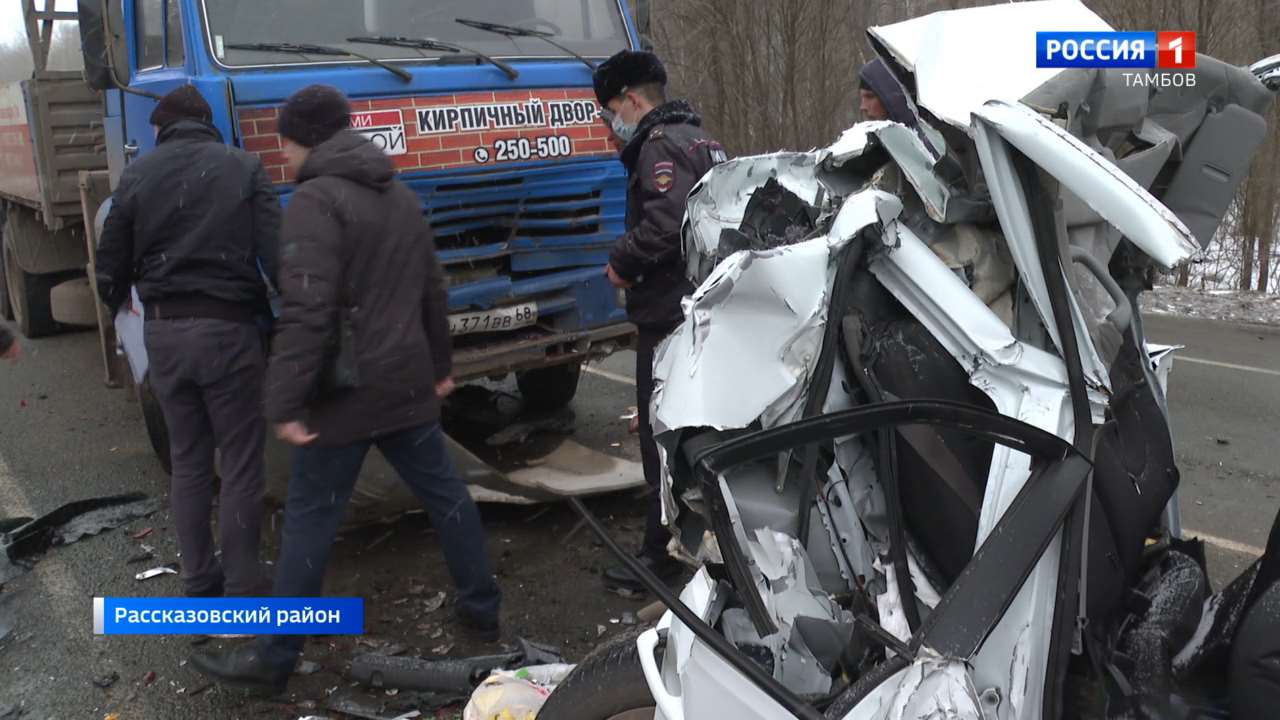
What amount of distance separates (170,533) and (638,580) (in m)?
2.28

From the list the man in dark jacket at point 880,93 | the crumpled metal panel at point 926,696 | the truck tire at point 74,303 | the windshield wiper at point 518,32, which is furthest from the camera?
the truck tire at point 74,303

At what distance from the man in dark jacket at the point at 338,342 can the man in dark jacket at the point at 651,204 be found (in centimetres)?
78

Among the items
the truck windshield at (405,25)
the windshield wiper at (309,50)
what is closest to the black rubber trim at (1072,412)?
the windshield wiper at (309,50)

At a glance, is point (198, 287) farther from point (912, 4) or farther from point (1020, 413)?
point (912, 4)

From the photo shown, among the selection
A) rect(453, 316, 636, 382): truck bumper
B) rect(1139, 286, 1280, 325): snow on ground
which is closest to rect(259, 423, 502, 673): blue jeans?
Result: rect(453, 316, 636, 382): truck bumper

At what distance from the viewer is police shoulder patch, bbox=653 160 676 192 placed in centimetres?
357

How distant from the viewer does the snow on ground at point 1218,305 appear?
30.7 feet

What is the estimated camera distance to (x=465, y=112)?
4.24 m

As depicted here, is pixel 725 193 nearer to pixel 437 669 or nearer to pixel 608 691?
pixel 608 691

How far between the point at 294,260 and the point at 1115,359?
2.23 meters

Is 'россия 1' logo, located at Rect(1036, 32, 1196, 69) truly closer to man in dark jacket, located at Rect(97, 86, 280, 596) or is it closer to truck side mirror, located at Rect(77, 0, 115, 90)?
man in dark jacket, located at Rect(97, 86, 280, 596)

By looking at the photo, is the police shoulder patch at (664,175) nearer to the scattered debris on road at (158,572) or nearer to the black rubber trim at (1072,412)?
the black rubber trim at (1072,412)

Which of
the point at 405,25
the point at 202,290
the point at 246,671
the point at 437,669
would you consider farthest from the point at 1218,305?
the point at 246,671

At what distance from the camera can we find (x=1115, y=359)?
6.28 feet
